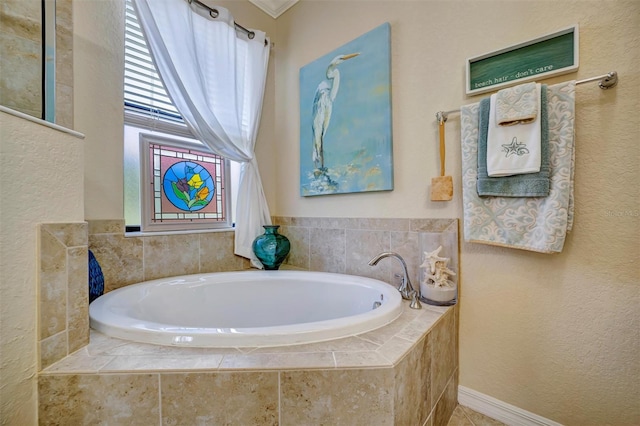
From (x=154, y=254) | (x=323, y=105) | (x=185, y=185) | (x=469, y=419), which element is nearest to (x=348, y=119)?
(x=323, y=105)

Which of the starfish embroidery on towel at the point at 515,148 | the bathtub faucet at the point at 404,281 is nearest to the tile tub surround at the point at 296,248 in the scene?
the bathtub faucet at the point at 404,281

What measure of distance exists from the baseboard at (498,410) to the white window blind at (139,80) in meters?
2.31

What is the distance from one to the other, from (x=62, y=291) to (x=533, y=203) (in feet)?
5.63

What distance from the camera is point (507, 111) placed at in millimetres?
1057

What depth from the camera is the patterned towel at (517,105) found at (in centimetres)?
100

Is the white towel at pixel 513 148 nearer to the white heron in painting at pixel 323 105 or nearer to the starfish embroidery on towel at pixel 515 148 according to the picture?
the starfish embroidery on towel at pixel 515 148

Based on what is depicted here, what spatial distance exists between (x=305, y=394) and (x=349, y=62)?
1.77 metres

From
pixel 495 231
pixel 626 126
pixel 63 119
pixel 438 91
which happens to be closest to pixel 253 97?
pixel 63 119

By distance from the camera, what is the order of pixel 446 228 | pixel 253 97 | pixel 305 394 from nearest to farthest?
pixel 305 394 → pixel 446 228 → pixel 253 97

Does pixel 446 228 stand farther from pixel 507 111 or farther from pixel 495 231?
pixel 507 111

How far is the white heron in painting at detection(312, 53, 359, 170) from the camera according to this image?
1713mm

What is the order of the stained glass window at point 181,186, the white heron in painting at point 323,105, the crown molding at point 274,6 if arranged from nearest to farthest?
the stained glass window at point 181,186 → the white heron in painting at point 323,105 → the crown molding at point 274,6

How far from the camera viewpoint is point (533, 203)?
103 cm

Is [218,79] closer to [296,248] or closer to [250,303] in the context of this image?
[296,248]
